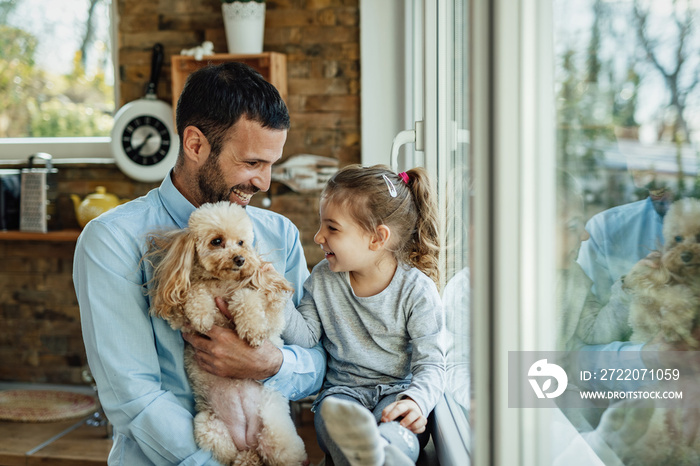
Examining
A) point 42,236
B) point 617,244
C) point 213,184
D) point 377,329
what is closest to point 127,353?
point 213,184

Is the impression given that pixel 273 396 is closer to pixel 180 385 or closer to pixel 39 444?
pixel 180 385

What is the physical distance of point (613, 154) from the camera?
0.72 metres

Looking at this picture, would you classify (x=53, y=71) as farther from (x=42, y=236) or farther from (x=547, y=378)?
(x=547, y=378)

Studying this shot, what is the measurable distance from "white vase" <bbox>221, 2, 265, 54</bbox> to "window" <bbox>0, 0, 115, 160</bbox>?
2.76ft

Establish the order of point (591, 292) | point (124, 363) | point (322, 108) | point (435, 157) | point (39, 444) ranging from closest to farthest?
point (591, 292), point (124, 363), point (435, 157), point (39, 444), point (322, 108)

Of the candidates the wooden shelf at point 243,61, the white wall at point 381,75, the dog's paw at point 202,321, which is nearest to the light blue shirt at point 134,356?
the dog's paw at point 202,321

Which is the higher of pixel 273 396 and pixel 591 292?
pixel 591 292

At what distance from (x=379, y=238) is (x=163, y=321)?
1.67 feet

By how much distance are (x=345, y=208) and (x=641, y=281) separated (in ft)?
2.72

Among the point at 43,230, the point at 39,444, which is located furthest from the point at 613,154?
the point at 43,230

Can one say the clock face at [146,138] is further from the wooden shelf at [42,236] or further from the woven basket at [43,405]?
the woven basket at [43,405]

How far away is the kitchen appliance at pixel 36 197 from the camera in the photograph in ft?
10.2

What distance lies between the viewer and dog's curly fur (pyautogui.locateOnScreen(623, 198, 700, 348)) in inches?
24.2

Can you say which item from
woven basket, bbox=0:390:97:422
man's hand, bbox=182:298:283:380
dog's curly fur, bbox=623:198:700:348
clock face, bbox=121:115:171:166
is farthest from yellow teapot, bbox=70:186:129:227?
dog's curly fur, bbox=623:198:700:348
